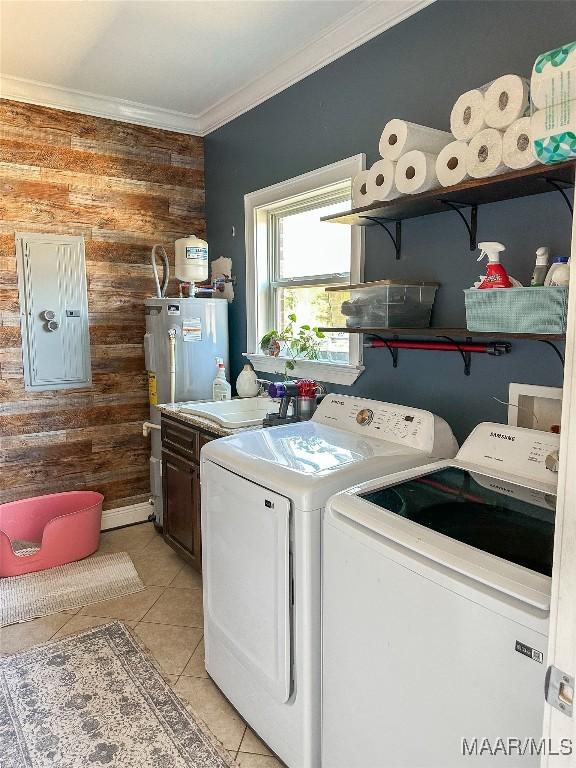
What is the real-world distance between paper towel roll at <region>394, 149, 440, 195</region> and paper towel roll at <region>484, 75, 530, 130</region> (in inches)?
9.3

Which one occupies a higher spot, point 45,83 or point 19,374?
point 45,83

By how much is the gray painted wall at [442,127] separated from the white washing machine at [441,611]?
13.1 inches

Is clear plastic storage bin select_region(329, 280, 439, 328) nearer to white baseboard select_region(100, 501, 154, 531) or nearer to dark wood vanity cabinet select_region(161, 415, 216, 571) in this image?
dark wood vanity cabinet select_region(161, 415, 216, 571)

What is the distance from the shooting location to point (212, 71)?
9.42 ft

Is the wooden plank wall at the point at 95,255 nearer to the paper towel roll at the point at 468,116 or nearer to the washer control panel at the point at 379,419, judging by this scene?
the washer control panel at the point at 379,419

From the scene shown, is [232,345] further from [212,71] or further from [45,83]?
[45,83]

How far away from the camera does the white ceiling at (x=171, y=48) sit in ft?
7.39

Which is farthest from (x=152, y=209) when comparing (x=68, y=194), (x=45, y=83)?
(x=45, y=83)

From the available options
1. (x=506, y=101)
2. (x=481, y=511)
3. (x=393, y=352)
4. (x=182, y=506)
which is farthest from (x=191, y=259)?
(x=481, y=511)

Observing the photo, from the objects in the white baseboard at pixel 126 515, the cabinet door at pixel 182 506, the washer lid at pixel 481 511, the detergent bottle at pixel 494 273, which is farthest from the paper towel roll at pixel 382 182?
the white baseboard at pixel 126 515

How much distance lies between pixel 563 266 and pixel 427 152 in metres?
0.67

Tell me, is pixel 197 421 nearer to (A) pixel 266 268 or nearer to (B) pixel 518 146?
(A) pixel 266 268

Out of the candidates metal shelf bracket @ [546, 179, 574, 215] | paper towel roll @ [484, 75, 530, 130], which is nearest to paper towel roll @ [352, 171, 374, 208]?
paper towel roll @ [484, 75, 530, 130]

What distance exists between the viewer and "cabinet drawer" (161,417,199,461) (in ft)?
8.91
